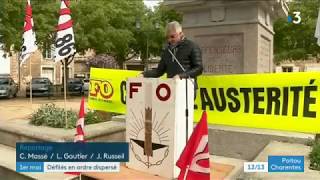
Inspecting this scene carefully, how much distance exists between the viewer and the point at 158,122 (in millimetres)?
5590

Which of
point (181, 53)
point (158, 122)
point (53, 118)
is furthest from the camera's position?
point (53, 118)

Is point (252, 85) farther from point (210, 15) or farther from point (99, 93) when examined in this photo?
point (99, 93)

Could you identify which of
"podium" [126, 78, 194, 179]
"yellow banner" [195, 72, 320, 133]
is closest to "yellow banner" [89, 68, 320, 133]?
"yellow banner" [195, 72, 320, 133]

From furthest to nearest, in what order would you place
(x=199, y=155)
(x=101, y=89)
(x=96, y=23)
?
(x=96, y=23) < (x=101, y=89) < (x=199, y=155)

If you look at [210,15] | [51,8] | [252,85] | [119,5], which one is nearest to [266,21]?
[210,15]

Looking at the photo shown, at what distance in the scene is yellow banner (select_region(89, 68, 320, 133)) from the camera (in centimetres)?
709

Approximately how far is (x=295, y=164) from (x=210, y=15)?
16.7ft

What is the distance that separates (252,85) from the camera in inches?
302
